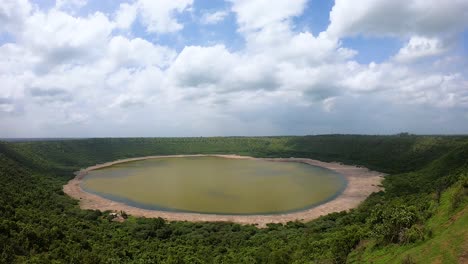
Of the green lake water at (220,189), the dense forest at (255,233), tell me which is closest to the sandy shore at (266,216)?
the green lake water at (220,189)

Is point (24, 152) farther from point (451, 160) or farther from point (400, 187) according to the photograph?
point (451, 160)

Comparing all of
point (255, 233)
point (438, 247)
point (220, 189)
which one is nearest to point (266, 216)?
point (255, 233)

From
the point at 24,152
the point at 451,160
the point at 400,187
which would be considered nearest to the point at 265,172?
the point at 400,187

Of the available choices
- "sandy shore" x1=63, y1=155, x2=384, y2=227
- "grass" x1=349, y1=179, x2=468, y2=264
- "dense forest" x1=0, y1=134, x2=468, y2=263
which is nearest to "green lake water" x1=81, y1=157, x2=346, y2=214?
"sandy shore" x1=63, y1=155, x2=384, y2=227

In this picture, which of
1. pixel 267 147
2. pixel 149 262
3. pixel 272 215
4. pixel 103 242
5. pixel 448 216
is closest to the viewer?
pixel 448 216

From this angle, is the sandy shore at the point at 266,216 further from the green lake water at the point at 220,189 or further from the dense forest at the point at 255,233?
the dense forest at the point at 255,233

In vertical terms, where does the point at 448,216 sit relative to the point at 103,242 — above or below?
above

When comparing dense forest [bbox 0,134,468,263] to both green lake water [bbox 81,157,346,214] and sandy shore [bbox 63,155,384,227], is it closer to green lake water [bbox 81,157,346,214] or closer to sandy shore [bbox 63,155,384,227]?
sandy shore [bbox 63,155,384,227]

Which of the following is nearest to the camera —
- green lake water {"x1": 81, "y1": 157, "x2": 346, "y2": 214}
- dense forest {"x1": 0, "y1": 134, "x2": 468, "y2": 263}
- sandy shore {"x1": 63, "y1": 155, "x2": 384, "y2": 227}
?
dense forest {"x1": 0, "y1": 134, "x2": 468, "y2": 263}

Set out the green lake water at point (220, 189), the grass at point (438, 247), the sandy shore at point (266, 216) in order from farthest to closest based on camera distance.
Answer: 1. the green lake water at point (220, 189)
2. the sandy shore at point (266, 216)
3. the grass at point (438, 247)
